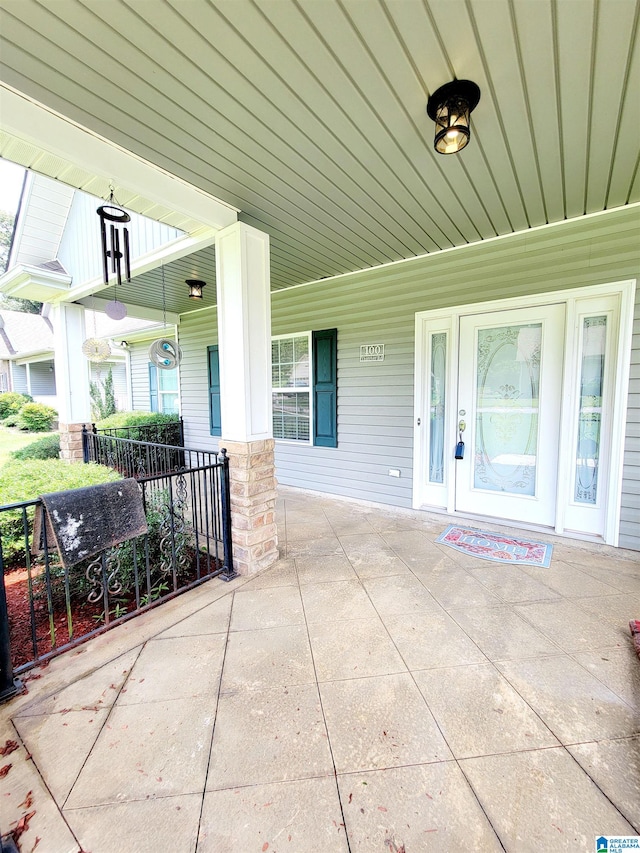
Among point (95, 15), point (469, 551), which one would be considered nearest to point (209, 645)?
point (469, 551)

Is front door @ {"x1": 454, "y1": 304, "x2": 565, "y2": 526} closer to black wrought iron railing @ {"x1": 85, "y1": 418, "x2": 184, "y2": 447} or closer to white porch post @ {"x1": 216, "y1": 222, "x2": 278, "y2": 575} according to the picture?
white porch post @ {"x1": 216, "y1": 222, "x2": 278, "y2": 575}

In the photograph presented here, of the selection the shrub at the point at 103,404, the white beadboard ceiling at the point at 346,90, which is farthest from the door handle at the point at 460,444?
the shrub at the point at 103,404

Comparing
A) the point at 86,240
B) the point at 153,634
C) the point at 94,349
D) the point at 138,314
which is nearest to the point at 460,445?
the point at 153,634

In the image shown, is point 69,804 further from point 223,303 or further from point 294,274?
point 294,274

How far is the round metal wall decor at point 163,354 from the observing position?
5.07m

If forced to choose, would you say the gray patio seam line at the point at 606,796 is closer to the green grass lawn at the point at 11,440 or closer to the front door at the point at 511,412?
the front door at the point at 511,412

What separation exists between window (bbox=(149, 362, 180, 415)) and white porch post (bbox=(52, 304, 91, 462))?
2208mm

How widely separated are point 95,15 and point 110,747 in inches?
109

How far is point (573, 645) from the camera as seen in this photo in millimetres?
1838

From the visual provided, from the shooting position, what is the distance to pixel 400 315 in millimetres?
3846

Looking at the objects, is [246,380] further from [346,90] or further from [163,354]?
[163,354]

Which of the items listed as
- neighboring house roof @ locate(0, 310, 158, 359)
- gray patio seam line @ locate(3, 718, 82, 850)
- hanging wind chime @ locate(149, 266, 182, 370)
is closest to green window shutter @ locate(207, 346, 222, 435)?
hanging wind chime @ locate(149, 266, 182, 370)

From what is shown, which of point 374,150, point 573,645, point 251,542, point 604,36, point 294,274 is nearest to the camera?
point 604,36

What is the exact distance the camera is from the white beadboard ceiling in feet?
4.36
